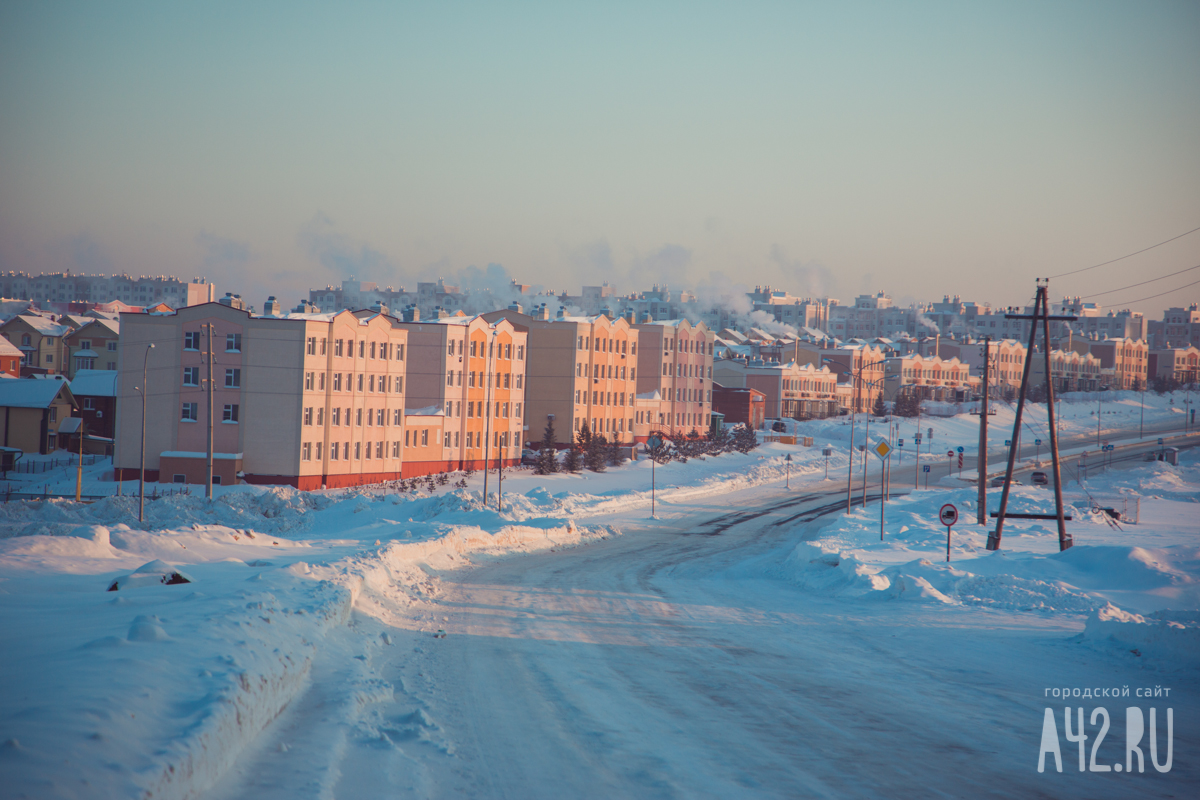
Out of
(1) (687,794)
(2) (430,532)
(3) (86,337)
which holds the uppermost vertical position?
(3) (86,337)

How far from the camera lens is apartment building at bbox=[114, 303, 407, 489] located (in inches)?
2202

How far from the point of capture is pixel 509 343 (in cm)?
7269

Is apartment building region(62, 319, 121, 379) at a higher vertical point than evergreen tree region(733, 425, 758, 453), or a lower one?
higher

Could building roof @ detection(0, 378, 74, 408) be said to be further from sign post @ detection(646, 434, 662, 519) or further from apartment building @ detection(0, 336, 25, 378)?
sign post @ detection(646, 434, 662, 519)

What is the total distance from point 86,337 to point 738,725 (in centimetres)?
10521

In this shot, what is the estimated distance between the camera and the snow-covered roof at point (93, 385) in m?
77.1

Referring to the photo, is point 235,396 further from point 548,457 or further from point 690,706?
point 690,706

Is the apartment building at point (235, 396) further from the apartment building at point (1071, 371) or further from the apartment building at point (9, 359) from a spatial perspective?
the apartment building at point (1071, 371)

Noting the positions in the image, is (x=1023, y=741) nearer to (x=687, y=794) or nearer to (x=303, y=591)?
(x=687, y=794)

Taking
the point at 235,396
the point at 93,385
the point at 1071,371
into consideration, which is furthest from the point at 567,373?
the point at 1071,371

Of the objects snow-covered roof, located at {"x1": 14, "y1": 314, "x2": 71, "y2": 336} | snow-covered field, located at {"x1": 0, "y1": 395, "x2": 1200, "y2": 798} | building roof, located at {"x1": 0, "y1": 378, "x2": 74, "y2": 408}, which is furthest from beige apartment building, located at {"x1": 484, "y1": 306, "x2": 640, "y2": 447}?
snow-covered roof, located at {"x1": 14, "y1": 314, "x2": 71, "y2": 336}

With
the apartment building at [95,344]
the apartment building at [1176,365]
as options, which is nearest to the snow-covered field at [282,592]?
the apartment building at [95,344]

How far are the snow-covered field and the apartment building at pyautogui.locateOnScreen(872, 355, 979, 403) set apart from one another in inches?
3478

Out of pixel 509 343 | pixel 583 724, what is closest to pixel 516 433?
pixel 509 343
